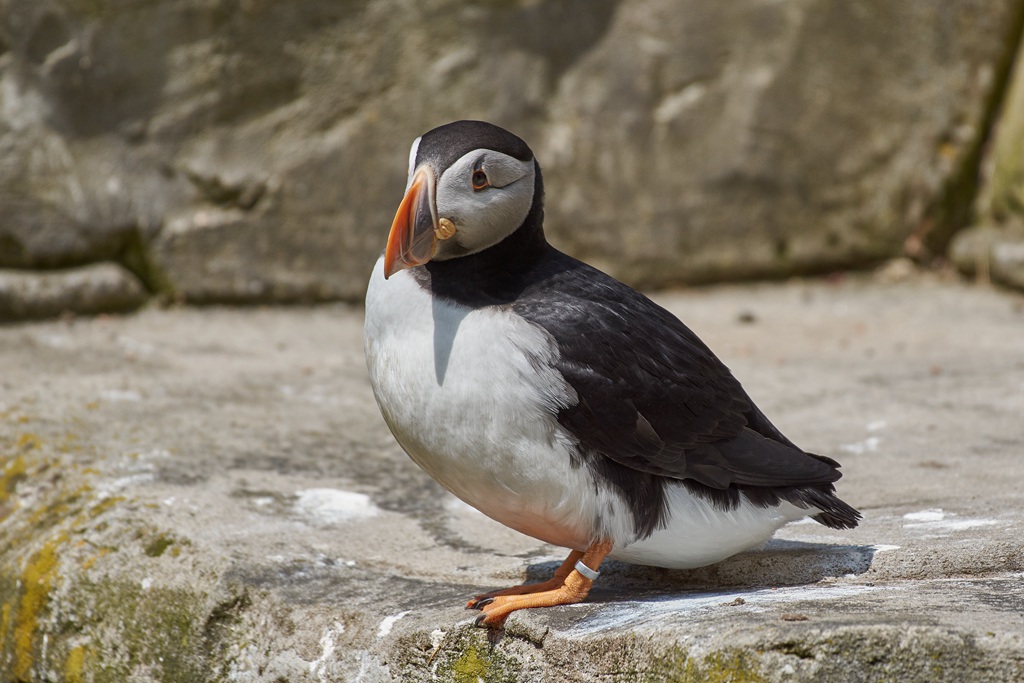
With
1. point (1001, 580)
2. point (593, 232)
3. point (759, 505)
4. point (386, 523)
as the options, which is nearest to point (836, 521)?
point (759, 505)

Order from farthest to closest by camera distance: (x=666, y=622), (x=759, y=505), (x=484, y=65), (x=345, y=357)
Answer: (x=484, y=65) → (x=345, y=357) → (x=759, y=505) → (x=666, y=622)

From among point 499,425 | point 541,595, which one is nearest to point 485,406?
point 499,425

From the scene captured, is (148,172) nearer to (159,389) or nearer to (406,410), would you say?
(159,389)

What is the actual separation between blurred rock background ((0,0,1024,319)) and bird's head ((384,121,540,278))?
369 centimetres

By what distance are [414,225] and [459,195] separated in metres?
0.12

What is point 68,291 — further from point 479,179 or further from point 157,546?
point 479,179

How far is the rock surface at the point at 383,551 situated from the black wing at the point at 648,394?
0.29m

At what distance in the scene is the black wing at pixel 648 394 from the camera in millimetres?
2516

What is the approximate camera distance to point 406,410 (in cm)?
252

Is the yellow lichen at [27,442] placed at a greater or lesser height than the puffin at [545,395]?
lesser

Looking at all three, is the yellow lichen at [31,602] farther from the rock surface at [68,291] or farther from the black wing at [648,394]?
the rock surface at [68,291]

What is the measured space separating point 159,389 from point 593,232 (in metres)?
2.88

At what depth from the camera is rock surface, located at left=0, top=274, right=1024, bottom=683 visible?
2.27 meters

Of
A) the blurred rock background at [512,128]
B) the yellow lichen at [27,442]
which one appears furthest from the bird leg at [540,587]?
the blurred rock background at [512,128]
